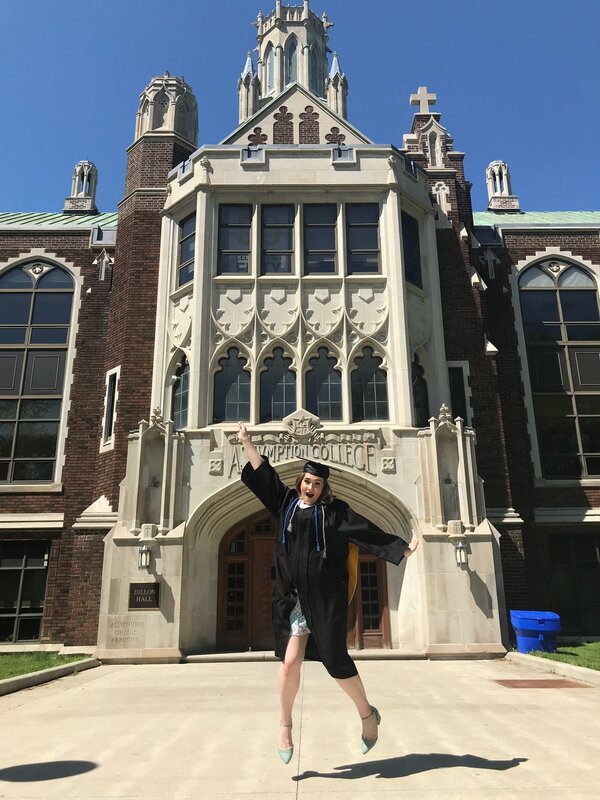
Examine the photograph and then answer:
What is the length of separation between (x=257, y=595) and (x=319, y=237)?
27.8ft

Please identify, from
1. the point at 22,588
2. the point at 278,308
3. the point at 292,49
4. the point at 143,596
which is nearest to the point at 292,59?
the point at 292,49

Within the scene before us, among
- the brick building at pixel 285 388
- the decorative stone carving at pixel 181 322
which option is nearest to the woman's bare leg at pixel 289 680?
the brick building at pixel 285 388

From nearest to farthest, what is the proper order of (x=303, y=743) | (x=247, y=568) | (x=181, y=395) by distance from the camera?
1. (x=303, y=743)
2. (x=247, y=568)
3. (x=181, y=395)

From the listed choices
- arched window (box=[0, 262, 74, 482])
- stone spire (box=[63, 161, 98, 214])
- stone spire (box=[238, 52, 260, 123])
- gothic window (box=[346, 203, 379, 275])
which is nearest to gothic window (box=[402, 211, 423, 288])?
gothic window (box=[346, 203, 379, 275])

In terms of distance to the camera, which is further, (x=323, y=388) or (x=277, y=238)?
(x=277, y=238)

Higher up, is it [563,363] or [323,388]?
A: [563,363]

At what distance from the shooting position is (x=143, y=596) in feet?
39.4

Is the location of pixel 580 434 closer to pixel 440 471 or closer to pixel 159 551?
pixel 440 471

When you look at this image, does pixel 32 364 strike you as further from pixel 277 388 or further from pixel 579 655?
pixel 579 655

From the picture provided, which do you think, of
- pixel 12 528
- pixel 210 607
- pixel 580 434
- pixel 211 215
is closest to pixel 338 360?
pixel 211 215

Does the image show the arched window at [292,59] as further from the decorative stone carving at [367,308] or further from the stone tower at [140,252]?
the decorative stone carving at [367,308]

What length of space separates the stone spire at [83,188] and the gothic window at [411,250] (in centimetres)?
1357

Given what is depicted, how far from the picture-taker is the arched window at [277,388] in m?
13.9

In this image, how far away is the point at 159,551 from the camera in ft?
40.3
